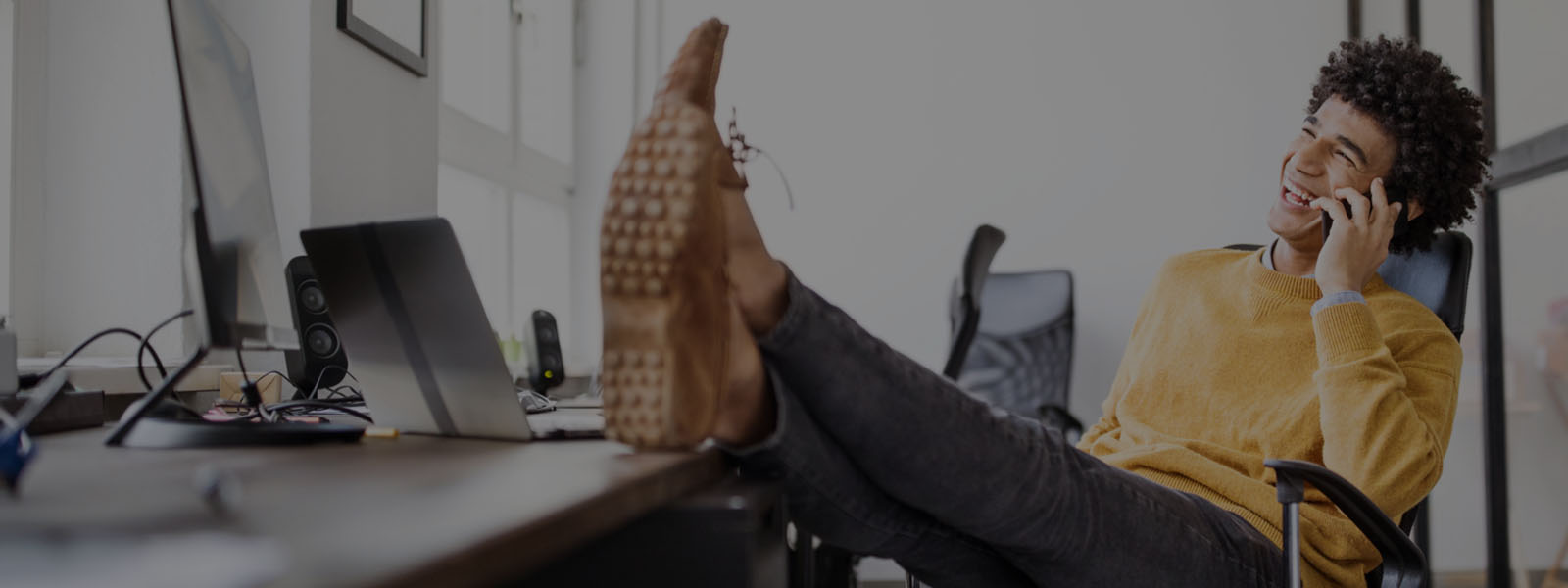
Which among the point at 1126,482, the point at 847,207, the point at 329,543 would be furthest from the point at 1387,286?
the point at 847,207

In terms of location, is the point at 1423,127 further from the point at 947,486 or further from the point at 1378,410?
the point at 947,486

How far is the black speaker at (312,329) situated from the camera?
140 centimetres

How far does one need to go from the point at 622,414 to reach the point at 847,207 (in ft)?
9.03

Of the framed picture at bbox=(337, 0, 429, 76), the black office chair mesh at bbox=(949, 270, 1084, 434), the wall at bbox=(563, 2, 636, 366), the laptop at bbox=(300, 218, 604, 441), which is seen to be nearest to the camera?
the laptop at bbox=(300, 218, 604, 441)

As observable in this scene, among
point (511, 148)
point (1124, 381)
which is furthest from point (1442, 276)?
point (511, 148)

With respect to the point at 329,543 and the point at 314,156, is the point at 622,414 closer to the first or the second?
the point at 329,543

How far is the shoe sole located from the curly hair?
1178mm

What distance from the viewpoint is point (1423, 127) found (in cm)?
148

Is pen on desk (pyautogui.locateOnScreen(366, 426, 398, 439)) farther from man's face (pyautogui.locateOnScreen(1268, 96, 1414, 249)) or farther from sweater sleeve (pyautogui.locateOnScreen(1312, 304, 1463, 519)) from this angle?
man's face (pyautogui.locateOnScreen(1268, 96, 1414, 249))

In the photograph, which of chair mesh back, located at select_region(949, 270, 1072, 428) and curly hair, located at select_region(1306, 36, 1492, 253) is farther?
chair mesh back, located at select_region(949, 270, 1072, 428)

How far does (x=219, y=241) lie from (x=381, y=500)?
0.37 meters

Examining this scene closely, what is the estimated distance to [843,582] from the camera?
95.6 inches

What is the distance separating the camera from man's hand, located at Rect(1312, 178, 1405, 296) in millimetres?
1366

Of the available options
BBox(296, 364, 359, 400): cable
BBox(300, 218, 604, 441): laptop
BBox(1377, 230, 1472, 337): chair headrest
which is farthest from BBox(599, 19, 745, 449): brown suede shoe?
BBox(1377, 230, 1472, 337): chair headrest
